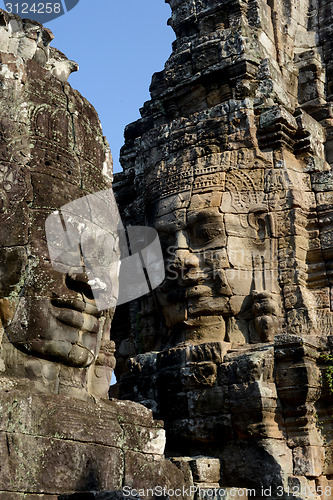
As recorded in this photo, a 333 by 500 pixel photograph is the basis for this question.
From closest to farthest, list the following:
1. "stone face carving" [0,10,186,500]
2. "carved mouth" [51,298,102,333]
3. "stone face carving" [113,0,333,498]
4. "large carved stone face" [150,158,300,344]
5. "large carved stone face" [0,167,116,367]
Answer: "stone face carving" [0,10,186,500]
"large carved stone face" [0,167,116,367]
"carved mouth" [51,298,102,333]
"stone face carving" [113,0,333,498]
"large carved stone face" [150,158,300,344]

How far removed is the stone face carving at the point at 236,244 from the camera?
8.33 meters

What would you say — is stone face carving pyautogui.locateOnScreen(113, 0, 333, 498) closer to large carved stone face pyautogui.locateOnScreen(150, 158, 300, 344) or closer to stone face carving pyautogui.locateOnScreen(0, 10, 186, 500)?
large carved stone face pyautogui.locateOnScreen(150, 158, 300, 344)

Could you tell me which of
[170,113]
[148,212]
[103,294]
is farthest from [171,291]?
[103,294]

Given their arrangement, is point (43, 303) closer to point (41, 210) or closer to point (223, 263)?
point (41, 210)

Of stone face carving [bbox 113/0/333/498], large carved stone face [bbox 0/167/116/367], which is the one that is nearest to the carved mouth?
large carved stone face [bbox 0/167/116/367]

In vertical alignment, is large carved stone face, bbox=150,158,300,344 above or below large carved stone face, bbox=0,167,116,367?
above

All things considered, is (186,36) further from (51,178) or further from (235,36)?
(51,178)

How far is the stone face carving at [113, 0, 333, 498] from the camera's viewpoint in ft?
27.3

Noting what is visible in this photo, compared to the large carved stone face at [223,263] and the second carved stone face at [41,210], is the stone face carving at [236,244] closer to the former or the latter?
the large carved stone face at [223,263]

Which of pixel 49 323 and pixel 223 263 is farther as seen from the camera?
pixel 223 263

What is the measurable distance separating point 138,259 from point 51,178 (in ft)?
17.4

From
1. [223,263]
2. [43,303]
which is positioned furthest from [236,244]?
[43,303]

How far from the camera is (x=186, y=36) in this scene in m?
11.6

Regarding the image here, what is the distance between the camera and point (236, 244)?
9.49 meters
